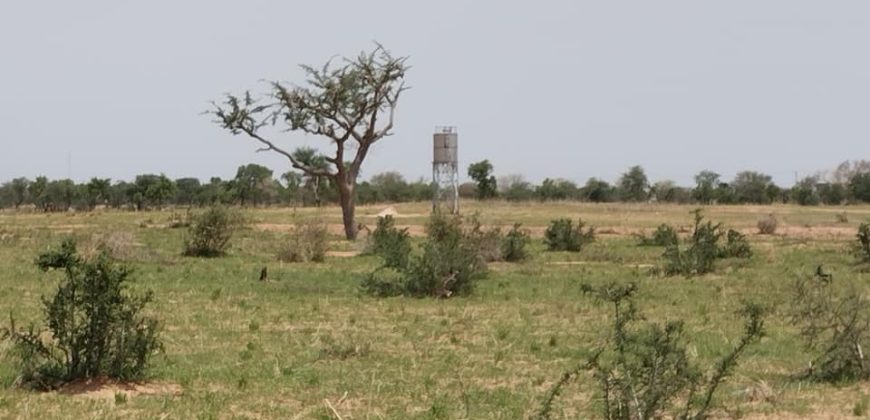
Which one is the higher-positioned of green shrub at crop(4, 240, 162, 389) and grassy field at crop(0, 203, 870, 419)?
green shrub at crop(4, 240, 162, 389)

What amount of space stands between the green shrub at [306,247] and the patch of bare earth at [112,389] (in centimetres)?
1846

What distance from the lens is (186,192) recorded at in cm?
9356

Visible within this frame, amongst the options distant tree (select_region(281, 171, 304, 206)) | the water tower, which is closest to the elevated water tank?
the water tower

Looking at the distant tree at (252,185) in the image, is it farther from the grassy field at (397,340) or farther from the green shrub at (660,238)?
the grassy field at (397,340)

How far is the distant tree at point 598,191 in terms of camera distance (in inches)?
3804

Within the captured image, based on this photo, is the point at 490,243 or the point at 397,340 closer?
the point at 397,340

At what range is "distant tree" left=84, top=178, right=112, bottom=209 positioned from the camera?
82812 millimetres

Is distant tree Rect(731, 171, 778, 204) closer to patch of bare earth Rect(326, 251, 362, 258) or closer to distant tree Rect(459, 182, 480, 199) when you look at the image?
distant tree Rect(459, 182, 480, 199)

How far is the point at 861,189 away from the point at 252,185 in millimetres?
52307

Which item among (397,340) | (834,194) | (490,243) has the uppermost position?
(834,194)

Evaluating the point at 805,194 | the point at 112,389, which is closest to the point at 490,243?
the point at 112,389

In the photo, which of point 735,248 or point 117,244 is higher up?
point 117,244

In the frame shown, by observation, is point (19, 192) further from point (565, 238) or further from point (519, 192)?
point (565, 238)

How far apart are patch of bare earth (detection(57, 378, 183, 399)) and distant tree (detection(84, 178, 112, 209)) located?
76.1 metres
